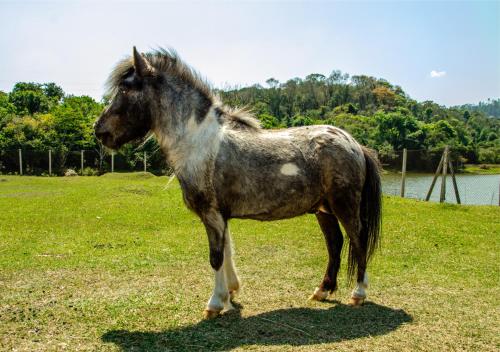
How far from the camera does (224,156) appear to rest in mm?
5070

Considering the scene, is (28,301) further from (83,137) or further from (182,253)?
(83,137)

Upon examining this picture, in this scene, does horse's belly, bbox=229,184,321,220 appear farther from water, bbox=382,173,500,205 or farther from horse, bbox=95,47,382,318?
water, bbox=382,173,500,205

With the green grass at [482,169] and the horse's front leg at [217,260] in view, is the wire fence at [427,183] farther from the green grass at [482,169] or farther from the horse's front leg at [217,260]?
the horse's front leg at [217,260]

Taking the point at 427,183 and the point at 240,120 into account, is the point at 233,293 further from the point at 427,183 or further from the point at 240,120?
the point at 427,183

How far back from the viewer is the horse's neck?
198 inches

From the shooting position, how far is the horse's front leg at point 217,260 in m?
5.00

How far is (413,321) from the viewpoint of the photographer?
4.87 metres

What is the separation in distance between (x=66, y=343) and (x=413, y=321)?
3.65 meters

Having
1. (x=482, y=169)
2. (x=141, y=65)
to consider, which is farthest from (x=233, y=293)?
(x=482, y=169)

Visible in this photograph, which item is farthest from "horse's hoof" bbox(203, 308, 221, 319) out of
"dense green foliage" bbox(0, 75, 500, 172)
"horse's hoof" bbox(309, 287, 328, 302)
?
"dense green foliage" bbox(0, 75, 500, 172)

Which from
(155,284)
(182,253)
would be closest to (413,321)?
(155,284)

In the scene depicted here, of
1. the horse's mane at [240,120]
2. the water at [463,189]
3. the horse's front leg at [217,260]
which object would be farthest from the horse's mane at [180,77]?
the water at [463,189]

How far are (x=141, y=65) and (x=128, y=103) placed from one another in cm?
47

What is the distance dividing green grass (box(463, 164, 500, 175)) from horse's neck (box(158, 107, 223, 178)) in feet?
114
